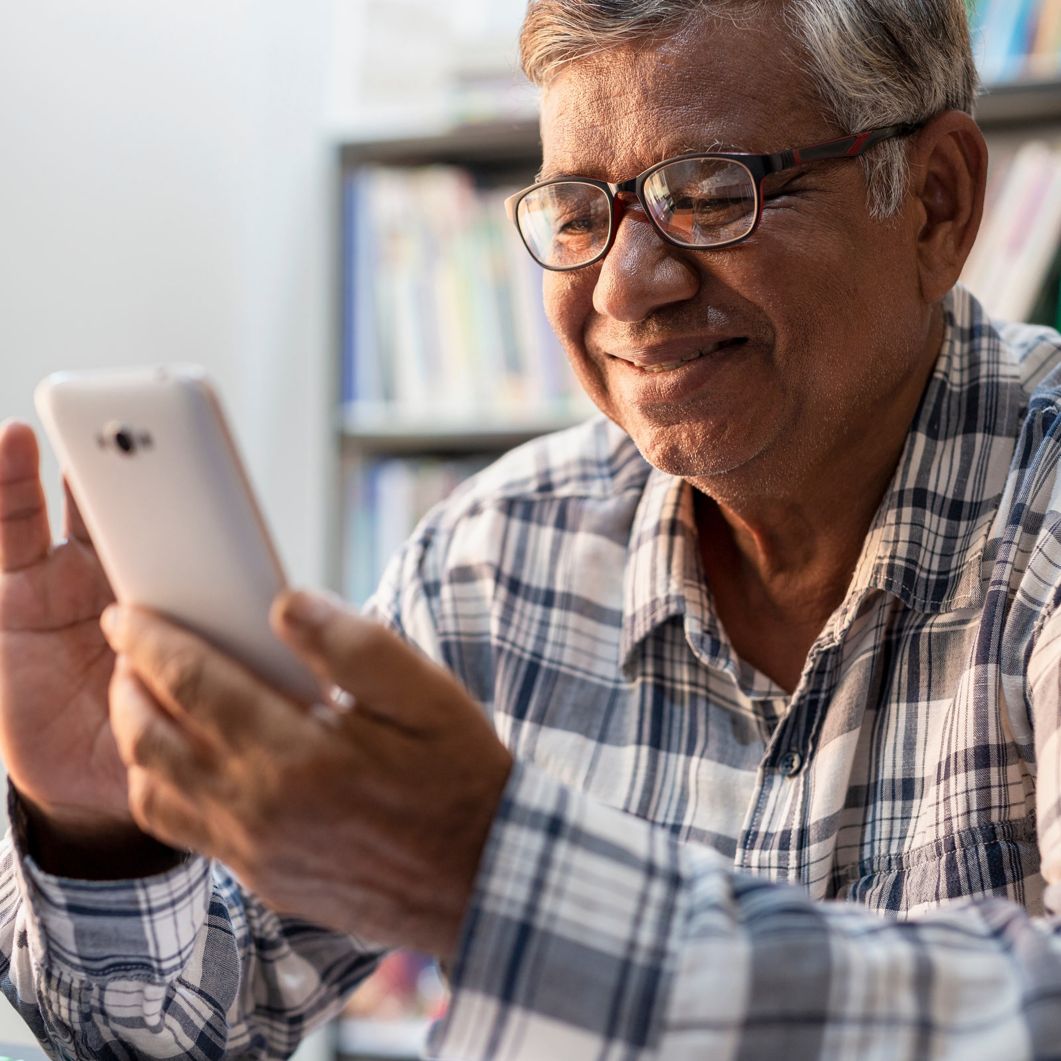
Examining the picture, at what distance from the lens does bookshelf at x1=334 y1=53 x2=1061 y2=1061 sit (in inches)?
86.8

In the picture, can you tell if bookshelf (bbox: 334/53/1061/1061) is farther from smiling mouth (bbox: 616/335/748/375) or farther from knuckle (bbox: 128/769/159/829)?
knuckle (bbox: 128/769/159/829)

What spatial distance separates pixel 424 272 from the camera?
2.24m

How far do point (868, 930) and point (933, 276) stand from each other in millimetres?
633

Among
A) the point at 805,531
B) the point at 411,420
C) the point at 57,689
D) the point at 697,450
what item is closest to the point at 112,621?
the point at 57,689

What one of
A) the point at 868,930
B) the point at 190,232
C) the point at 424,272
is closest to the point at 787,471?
the point at 868,930

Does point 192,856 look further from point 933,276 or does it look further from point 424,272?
point 424,272

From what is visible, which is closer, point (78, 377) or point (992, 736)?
point (78, 377)

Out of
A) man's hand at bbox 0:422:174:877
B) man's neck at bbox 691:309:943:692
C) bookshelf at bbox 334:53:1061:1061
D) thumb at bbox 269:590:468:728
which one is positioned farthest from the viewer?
bookshelf at bbox 334:53:1061:1061

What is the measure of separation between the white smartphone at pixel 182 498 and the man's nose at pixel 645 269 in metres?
0.47

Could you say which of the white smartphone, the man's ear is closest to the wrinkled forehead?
the man's ear

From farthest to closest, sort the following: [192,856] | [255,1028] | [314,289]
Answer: [314,289] → [255,1028] → [192,856]

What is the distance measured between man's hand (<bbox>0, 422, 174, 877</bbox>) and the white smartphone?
0.58ft

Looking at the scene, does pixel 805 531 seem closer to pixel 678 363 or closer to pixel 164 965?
pixel 678 363

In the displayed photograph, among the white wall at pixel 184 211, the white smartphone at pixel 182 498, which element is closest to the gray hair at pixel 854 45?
the white smartphone at pixel 182 498
